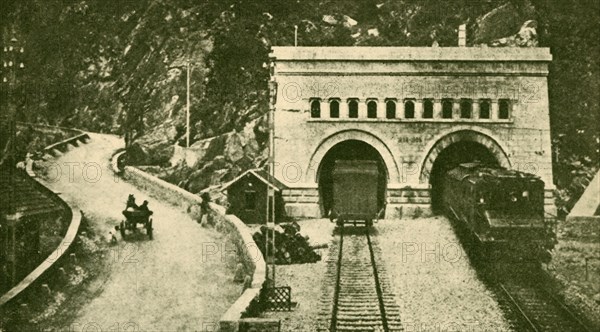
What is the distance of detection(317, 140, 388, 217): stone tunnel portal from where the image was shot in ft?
114

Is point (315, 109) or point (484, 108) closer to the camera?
point (484, 108)

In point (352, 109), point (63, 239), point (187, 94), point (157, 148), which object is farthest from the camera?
point (157, 148)

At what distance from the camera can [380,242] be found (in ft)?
90.9

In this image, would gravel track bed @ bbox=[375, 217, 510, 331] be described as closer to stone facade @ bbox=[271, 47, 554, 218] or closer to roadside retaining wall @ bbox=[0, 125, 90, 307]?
stone facade @ bbox=[271, 47, 554, 218]

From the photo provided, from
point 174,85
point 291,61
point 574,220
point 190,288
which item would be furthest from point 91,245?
point 574,220

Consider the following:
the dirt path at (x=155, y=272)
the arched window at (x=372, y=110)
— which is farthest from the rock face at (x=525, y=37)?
the dirt path at (x=155, y=272)

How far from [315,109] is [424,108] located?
573 cm

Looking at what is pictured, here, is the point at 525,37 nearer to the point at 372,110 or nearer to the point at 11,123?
the point at 372,110

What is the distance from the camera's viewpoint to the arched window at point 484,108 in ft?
109

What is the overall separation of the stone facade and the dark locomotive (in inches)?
295

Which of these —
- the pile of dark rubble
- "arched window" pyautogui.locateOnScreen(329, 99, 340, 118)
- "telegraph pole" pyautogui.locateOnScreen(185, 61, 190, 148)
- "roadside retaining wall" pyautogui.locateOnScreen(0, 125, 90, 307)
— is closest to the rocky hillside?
"telegraph pole" pyautogui.locateOnScreen(185, 61, 190, 148)

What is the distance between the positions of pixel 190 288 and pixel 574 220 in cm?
1847

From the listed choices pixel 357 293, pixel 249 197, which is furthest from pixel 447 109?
pixel 357 293

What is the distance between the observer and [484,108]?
110ft
